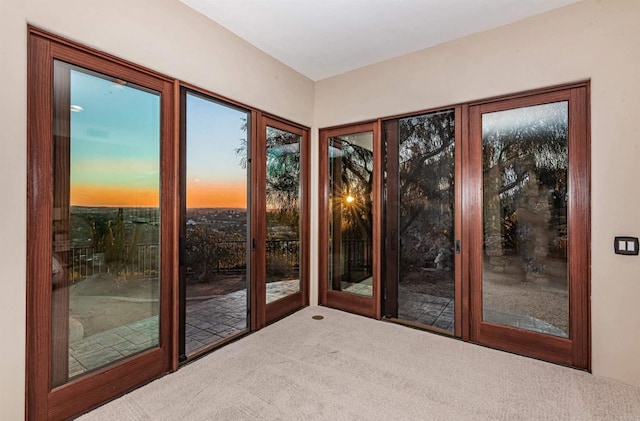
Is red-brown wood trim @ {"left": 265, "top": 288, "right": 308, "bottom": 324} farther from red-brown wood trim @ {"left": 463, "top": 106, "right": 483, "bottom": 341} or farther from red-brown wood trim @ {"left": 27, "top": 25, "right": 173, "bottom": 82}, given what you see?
red-brown wood trim @ {"left": 27, "top": 25, "right": 173, "bottom": 82}

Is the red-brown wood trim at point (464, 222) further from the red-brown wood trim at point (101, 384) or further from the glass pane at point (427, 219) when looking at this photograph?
the red-brown wood trim at point (101, 384)

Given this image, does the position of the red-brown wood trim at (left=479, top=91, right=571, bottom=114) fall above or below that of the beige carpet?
above

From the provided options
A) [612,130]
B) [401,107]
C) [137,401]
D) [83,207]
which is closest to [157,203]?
[83,207]

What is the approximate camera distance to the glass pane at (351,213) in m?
3.91

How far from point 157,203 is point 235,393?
1634mm

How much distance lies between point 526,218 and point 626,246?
71 cm

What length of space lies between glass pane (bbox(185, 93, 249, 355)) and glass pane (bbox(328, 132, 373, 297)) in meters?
1.33

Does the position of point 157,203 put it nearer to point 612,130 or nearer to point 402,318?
point 402,318

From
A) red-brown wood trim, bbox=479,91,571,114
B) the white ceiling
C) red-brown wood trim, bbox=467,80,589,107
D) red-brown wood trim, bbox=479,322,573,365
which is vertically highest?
the white ceiling

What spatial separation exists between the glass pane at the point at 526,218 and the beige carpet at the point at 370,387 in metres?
0.48

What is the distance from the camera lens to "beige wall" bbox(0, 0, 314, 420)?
5.58 feet

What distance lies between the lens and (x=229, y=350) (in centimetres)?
292

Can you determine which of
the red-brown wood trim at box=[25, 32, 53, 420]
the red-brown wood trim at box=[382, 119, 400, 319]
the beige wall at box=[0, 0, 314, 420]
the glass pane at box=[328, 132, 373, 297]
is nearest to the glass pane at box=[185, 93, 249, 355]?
the beige wall at box=[0, 0, 314, 420]

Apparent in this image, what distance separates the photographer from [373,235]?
384cm
